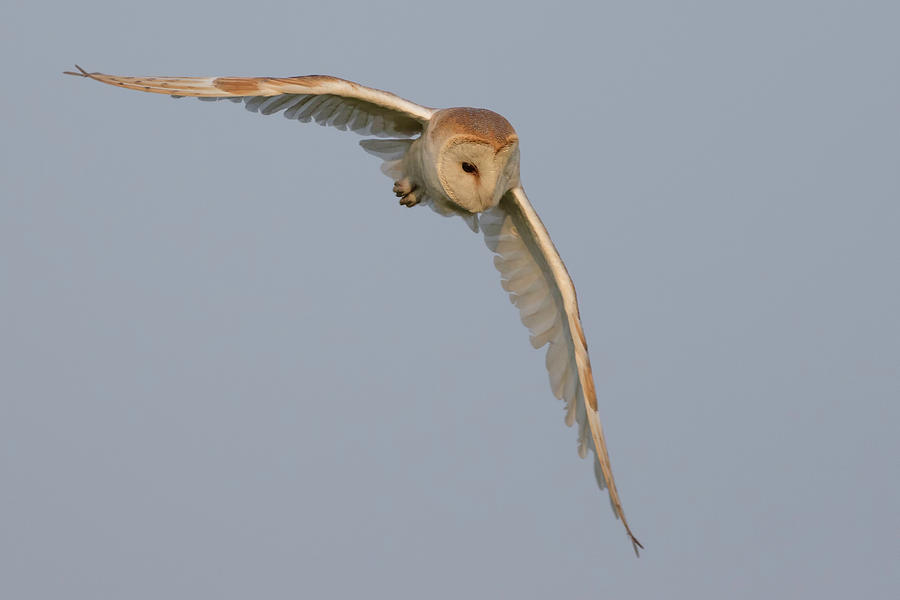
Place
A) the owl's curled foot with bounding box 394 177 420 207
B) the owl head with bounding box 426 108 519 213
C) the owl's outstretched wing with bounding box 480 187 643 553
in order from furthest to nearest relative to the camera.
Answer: the owl's outstretched wing with bounding box 480 187 643 553 < the owl's curled foot with bounding box 394 177 420 207 < the owl head with bounding box 426 108 519 213

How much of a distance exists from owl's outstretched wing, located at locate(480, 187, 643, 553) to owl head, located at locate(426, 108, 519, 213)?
4.12ft

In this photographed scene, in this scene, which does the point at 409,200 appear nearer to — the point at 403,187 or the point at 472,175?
the point at 403,187

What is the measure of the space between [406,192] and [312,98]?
1062mm

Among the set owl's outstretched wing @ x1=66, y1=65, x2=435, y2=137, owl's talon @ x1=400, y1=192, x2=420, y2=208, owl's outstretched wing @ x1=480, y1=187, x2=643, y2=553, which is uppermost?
owl's outstretched wing @ x1=66, y1=65, x2=435, y2=137

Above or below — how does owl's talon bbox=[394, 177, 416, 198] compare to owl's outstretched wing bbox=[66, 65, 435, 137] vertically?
below

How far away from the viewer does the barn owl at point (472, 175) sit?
33.3ft

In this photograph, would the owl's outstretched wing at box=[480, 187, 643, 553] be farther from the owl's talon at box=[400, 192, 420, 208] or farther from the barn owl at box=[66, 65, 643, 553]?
the owl's talon at box=[400, 192, 420, 208]

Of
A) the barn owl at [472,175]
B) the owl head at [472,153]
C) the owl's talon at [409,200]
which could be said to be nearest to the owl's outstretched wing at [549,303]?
the barn owl at [472,175]

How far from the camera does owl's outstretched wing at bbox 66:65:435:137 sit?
399 inches

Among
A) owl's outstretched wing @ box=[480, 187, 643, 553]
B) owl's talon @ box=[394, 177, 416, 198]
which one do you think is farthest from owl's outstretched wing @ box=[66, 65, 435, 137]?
owl's outstretched wing @ box=[480, 187, 643, 553]

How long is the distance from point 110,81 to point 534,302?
408cm

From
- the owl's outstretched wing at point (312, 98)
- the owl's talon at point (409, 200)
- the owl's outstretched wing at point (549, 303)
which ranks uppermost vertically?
the owl's outstretched wing at point (312, 98)

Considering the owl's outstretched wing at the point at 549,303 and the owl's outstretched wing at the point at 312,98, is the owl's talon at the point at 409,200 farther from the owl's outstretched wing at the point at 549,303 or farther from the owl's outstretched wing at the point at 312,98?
the owl's outstretched wing at the point at 549,303

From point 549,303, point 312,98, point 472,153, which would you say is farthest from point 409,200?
point 549,303
